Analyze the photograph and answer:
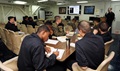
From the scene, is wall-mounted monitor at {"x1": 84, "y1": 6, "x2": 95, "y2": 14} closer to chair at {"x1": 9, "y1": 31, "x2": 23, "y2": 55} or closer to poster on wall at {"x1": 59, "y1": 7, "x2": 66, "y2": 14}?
poster on wall at {"x1": 59, "y1": 7, "x2": 66, "y2": 14}

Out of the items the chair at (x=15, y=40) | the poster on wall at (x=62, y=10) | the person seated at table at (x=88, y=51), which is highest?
the poster on wall at (x=62, y=10)

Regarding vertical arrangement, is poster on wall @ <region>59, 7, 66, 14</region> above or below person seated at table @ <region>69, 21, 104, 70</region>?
above

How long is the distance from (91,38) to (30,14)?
8.22m

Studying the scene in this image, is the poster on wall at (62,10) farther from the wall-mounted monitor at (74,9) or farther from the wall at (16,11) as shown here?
the wall at (16,11)

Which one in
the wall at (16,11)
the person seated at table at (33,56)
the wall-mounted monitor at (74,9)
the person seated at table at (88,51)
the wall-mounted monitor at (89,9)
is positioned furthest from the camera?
the wall-mounted monitor at (74,9)

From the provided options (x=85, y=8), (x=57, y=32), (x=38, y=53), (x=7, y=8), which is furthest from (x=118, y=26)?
(x=7, y=8)

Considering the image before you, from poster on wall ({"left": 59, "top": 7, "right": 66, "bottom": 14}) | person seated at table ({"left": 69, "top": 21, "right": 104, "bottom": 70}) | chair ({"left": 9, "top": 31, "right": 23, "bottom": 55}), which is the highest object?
poster on wall ({"left": 59, "top": 7, "right": 66, "bottom": 14})

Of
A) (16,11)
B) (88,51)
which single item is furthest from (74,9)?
(88,51)

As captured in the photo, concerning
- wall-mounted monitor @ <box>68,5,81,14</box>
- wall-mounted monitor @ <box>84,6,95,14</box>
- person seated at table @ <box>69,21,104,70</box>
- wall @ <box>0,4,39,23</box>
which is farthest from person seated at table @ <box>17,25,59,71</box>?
wall-mounted monitor @ <box>68,5,81,14</box>

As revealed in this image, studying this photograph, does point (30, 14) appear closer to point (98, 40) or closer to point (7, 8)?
point (7, 8)

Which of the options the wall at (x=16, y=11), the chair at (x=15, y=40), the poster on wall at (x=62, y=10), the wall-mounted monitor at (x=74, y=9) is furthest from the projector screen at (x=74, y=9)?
the chair at (x=15, y=40)

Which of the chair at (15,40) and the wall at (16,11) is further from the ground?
the wall at (16,11)

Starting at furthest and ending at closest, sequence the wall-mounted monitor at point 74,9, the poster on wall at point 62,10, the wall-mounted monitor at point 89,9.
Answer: the poster on wall at point 62,10 < the wall-mounted monitor at point 74,9 < the wall-mounted monitor at point 89,9

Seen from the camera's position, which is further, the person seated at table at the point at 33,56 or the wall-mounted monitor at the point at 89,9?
the wall-mounted monitor at the point at 89,9
